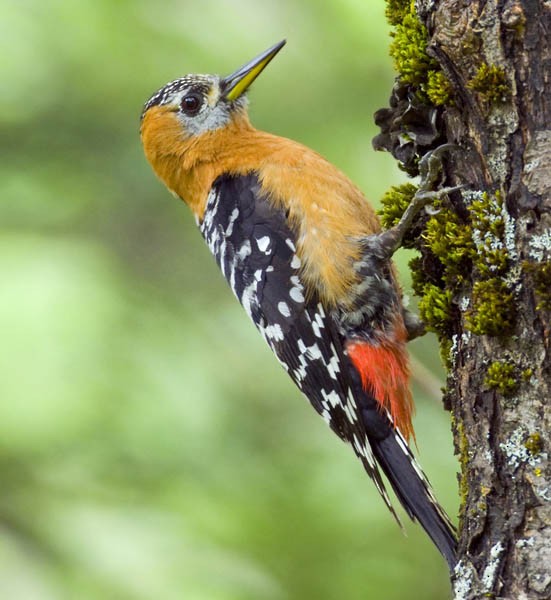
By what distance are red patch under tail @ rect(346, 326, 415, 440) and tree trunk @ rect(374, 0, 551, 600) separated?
32.0 inches

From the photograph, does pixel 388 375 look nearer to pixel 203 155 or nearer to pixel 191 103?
pixel 203 155

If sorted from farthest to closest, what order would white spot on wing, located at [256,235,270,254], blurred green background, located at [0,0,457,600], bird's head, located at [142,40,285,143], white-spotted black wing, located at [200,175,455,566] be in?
bird's head, located at [142,40,285,143] < blurred green background, located at [0,0,457,600] < white spot on wing, located at [256,235,270,254] < white-spotted black wing, located at [200,175,455,566]

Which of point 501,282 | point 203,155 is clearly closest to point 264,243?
point 203,155

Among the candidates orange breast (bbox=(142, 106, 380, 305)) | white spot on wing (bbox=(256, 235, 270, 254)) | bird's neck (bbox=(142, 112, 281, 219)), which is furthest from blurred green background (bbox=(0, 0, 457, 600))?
white spot on wing (bbox=(256, 235, 270, 254))

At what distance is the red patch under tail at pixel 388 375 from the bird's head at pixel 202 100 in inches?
65.8

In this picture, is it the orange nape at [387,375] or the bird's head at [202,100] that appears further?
the bird's head at [202,100]

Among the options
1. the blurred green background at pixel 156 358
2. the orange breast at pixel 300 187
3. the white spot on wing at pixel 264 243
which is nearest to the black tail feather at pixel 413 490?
the orange breast at pixel 300 187

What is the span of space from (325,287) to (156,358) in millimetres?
1551

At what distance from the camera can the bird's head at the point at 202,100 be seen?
4930mm

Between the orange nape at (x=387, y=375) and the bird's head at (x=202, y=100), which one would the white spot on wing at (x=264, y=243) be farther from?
the bird's head at (x=202, y=100)

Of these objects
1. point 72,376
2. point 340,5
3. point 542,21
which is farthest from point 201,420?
point 542,21

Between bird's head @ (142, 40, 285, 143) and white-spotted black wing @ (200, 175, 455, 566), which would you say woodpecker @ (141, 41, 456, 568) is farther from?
bird's head @ (142, 40, 285, 143)

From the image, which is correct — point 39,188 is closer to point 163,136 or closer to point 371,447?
point 163,136

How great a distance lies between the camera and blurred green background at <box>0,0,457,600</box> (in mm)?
4816
